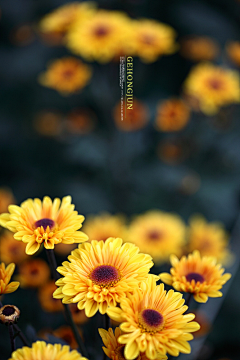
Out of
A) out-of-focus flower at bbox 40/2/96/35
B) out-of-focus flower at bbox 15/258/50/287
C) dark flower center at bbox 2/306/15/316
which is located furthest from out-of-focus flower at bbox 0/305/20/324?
out-of-focus flower at bbox 40/2/96/35

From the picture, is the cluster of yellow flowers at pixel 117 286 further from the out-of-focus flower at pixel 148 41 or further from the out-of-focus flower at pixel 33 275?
the out-of-focus flower at pixel 148 41

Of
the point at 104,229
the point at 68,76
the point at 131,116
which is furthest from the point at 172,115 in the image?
the point at 104,229

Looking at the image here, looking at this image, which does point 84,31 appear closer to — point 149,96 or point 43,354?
point 149,96

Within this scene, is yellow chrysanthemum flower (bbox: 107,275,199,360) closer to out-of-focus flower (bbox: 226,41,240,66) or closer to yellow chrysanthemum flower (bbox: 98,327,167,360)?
yellow chrysanthemum flower (bbox: 98,327,167,360)

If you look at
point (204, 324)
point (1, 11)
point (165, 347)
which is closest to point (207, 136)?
point (204, 324)

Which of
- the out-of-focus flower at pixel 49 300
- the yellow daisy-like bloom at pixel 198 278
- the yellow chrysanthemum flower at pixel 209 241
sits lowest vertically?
the yellow daisy-like bloom at pixel 198 278

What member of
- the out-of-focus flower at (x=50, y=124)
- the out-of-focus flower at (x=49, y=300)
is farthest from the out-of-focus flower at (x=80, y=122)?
the out-of-focus flower at (x=49, y=300)

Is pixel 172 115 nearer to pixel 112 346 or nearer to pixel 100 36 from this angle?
pixel 100 36
